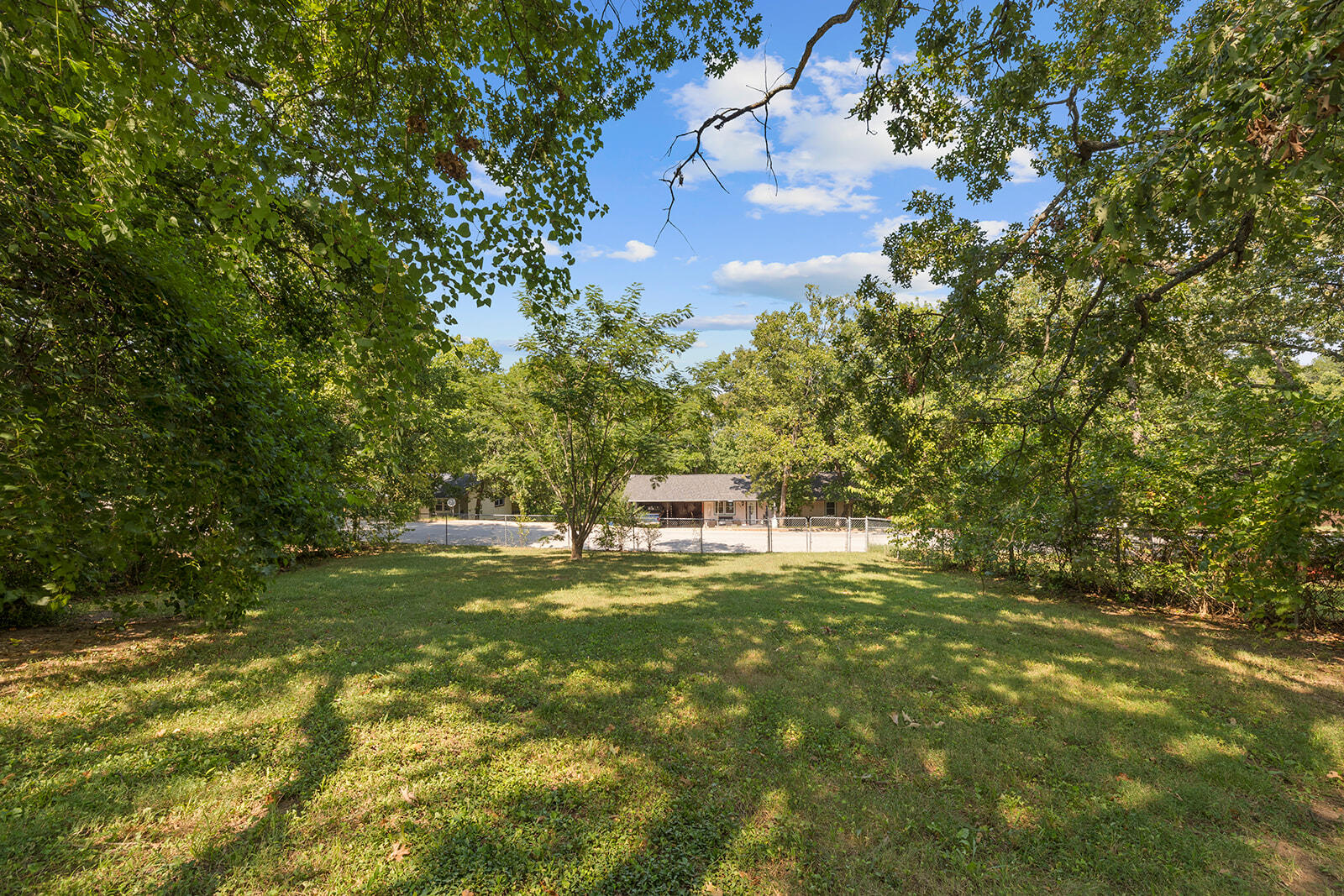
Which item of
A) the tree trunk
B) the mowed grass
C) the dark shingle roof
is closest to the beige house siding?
the dark shingle roof

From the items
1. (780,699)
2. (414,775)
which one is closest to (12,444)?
(414,775)

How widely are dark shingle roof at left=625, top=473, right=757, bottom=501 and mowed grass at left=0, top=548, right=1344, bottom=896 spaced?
32.0 metres

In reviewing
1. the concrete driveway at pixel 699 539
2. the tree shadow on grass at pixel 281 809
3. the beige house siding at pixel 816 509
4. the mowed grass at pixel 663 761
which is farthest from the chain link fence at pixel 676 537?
the tree shadow on grass at pixel 281 809

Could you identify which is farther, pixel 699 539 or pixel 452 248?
pixel 699 539

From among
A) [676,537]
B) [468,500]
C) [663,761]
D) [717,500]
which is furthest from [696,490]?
[663,761]

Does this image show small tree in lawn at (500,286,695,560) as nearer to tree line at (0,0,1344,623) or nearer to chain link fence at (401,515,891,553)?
chain link fence at (401,515,891,553)

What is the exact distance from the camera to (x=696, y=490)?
134ft

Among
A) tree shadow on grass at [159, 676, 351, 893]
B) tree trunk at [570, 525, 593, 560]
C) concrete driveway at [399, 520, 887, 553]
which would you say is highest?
tree trunk at [570, 525, 593, 560]

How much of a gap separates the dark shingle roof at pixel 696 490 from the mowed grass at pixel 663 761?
3203 centimetres

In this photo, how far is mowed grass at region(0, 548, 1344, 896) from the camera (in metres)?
2.94

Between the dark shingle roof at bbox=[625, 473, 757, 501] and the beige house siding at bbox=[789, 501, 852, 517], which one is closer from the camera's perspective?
the beige house siding at bbox=[789, 501, 852, 517]

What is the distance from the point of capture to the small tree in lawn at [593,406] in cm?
1432

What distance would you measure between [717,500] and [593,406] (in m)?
27.0

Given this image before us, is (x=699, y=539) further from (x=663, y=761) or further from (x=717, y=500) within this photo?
(x=663, y=761)
